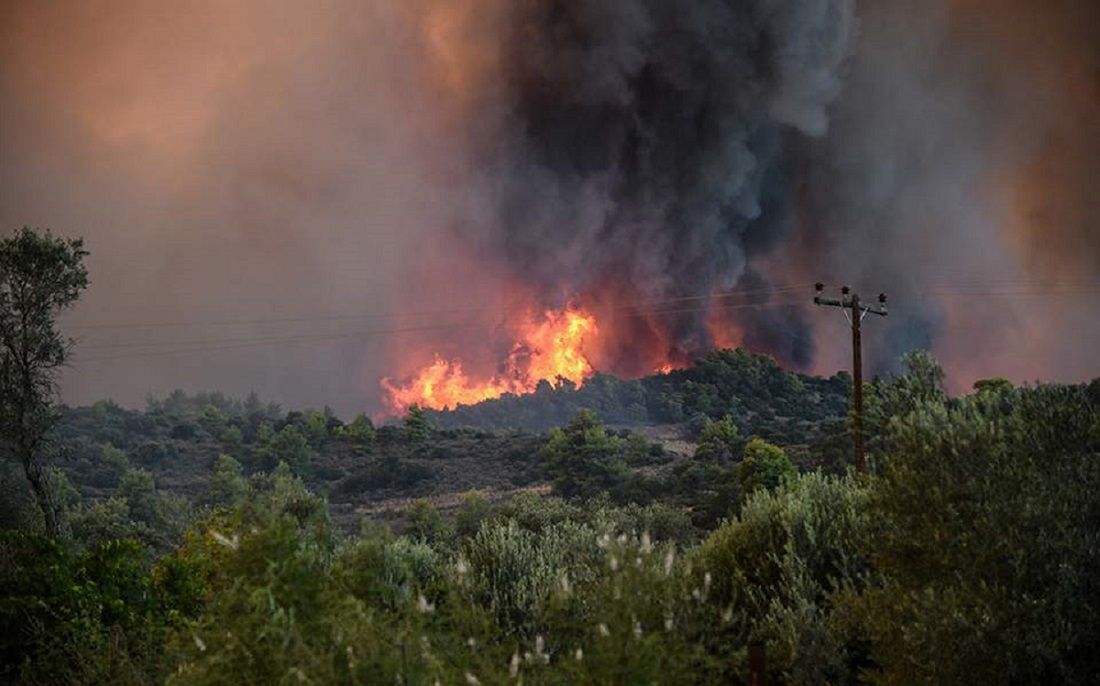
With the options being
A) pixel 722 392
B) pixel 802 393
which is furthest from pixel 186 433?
pixel 802 393

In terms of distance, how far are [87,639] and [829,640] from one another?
17.0 metres

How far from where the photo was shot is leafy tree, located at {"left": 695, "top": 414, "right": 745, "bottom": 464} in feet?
345

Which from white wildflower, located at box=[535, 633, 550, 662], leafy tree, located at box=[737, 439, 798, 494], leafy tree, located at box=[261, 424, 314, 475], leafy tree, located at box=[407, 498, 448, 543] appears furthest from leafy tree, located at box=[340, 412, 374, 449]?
white wildflower, located at box=[535, 633, 550, 662]

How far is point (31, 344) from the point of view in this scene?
139 ft

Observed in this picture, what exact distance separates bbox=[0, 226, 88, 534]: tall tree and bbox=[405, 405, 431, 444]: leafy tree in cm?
10001

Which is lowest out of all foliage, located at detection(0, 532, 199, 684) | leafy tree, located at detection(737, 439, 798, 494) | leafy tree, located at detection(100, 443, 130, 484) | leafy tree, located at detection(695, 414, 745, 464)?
foliage, located at detection(0, 532, 199, 684)

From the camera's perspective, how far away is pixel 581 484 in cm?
10650

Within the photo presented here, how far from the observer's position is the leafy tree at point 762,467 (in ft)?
226

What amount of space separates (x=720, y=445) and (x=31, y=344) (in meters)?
77.1

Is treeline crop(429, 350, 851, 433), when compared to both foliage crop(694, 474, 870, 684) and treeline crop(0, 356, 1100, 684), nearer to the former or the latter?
foliage crop(694, 474, 870, 684)

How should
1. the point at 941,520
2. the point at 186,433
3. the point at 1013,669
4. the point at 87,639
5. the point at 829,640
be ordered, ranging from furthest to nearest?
the point at 186,433, the point at 87,639, the point at 829,640, the point at 941,520, the point at 1013,669

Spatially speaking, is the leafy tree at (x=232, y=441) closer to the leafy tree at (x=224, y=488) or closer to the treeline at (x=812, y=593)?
the leafy tree at (x=224, y=488)

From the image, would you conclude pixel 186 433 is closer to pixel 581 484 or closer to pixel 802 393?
pixel 581 484

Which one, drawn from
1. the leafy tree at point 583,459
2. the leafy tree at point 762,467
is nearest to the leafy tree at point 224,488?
the leafy tree at point 583,459
